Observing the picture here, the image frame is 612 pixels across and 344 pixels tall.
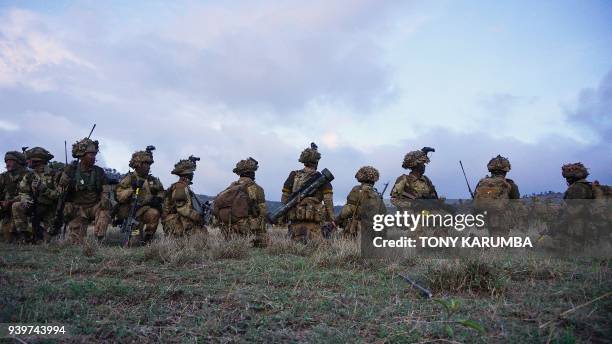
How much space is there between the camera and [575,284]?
552cm

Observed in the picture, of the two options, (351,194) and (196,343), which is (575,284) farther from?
(351,194)

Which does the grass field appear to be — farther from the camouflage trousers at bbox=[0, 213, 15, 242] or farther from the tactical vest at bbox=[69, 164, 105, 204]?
the camouflage trousers at bbox=[0, 213, 15, 242]

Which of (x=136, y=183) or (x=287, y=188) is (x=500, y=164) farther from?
(x=136, y=183)

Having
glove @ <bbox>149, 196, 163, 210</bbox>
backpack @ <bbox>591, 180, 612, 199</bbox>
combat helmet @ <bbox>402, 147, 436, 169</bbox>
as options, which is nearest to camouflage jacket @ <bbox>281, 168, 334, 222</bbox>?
combat helmet @ <bbox>402, 147, 436, 169</bbox>

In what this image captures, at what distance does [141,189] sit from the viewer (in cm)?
1104

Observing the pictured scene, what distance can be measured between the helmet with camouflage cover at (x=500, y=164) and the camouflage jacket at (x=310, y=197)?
3.70 m

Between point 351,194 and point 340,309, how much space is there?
21.2ft

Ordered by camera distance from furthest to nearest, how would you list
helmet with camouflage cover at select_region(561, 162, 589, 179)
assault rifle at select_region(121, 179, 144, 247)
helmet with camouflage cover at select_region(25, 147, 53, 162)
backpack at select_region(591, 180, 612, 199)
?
helmet with camouflage cover at select_region(25, 147, 53, 162) → assault rifle at select_region(121, 179, 144, 247) → helmet with camouflage cover at select_region(561, 162, 589, 179) → backpack at select_region(591, 180, 612, 199)

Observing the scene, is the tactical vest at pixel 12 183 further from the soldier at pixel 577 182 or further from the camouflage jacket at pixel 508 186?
the soldier at pixel 577 182

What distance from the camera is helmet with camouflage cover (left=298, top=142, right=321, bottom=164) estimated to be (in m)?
11.4

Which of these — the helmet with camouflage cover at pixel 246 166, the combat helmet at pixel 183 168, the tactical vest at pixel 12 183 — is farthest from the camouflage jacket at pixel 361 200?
the tactical vest at pixel 12 183

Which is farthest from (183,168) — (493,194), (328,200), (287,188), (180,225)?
(493,194)

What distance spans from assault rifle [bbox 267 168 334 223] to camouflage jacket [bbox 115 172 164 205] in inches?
106

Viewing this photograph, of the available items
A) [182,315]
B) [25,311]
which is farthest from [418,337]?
[25,311]
